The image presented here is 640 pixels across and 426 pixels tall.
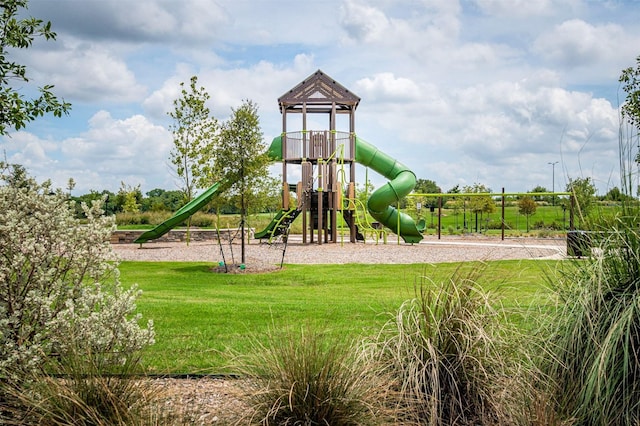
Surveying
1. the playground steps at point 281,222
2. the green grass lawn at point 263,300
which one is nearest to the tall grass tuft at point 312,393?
the green grass lawn at point 263,300

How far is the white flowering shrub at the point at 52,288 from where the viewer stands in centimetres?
334

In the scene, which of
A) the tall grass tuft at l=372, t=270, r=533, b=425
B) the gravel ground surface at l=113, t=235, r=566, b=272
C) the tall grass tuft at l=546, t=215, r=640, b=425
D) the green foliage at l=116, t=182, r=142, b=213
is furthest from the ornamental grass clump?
the green foliage at l=116, t=182, r=142, b=213

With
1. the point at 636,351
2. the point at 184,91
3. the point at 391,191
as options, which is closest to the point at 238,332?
the point at 636,351

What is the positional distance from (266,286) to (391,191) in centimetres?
1046

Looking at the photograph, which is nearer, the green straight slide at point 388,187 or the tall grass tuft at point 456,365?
the tall grass tuft at point 456,365

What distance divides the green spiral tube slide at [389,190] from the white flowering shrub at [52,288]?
652 inches

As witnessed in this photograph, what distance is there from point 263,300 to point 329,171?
511 inches

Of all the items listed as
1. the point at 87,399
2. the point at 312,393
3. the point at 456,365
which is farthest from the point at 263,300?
the point at 312,393

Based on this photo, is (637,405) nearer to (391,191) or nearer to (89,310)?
(89,310)

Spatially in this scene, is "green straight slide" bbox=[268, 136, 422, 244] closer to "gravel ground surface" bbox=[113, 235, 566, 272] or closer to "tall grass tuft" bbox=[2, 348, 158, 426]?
"gravel ground surface" bbox=[113, 235, 566, 272]

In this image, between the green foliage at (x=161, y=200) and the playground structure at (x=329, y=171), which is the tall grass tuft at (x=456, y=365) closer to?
the playground structure at (x=329, y=171)

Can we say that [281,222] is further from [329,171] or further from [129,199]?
[129,199]

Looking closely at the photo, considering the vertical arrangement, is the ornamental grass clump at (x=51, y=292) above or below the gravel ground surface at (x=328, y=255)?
above

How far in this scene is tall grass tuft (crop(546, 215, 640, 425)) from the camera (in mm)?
3080
